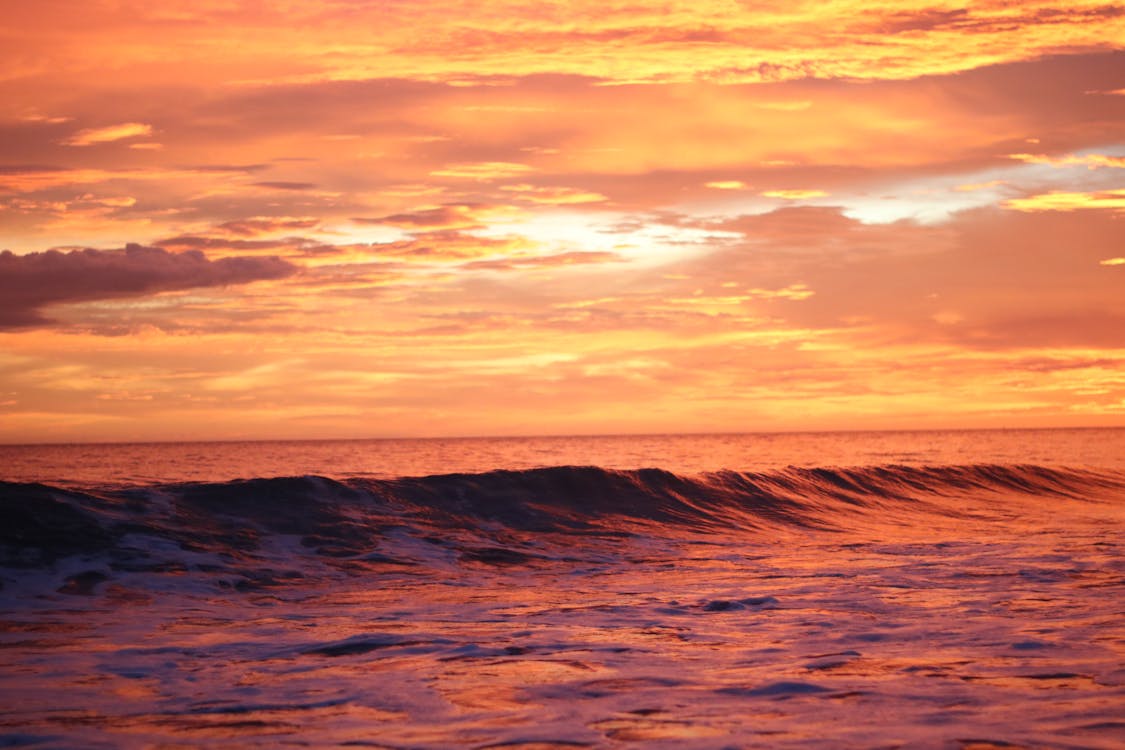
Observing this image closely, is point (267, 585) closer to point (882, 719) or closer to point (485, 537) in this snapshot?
point (485, 537)

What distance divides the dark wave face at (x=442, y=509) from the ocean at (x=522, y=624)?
72 mm

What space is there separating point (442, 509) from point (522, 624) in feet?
30.3

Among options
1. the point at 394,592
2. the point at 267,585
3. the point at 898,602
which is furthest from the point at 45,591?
the point at 898,602

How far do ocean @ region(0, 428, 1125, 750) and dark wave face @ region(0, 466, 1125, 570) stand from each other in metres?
0.07

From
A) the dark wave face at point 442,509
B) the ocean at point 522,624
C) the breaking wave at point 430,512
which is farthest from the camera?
the dark wave face at point 442,509

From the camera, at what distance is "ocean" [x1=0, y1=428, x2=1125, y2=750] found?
5.48 m

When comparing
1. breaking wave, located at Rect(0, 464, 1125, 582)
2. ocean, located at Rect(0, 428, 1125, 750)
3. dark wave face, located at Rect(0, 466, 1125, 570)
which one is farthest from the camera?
dark wave face, located at Rect(0, 466, 1125, 570)

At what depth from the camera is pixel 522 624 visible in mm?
8812

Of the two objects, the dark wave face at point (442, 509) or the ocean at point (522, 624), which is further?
the dark wave face at point (442, 509)

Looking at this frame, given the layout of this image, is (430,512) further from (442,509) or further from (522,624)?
(522,624)

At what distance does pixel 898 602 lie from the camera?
31.4 feet

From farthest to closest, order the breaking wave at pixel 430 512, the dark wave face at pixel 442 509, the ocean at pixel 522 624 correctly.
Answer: the dark wave face at pixel 442 509 < the breaking wave at pixel 430 512 < the ocean at pixel 522 624

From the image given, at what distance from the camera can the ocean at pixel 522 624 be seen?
548cm

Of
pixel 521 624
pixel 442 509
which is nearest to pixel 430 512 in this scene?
pixel 442 509
